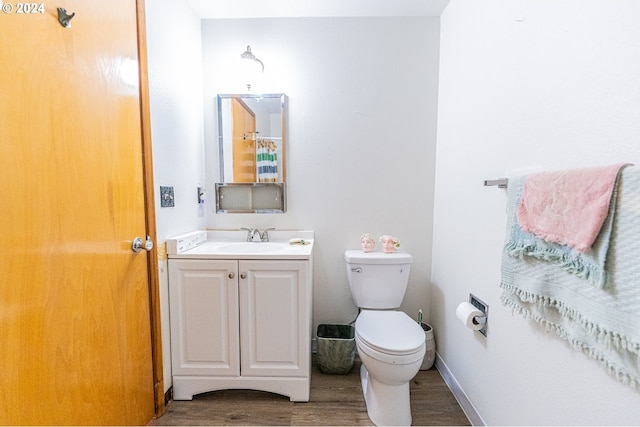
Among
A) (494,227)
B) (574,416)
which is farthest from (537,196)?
(574,416)

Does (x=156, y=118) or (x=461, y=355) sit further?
(x=461, y=355)

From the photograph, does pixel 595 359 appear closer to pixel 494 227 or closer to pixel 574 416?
pixel 574 416

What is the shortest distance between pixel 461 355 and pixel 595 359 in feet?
2.74

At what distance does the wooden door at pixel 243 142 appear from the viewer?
182 cm

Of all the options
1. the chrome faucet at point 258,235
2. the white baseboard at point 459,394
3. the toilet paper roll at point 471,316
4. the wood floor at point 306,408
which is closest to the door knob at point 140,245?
the chrome faucet at point 258,235

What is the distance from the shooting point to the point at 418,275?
188cm

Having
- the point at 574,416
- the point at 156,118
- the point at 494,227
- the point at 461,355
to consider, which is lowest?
the point at 461,355

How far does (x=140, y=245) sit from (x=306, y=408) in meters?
1.20

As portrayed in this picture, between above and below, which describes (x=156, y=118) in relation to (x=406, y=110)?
below

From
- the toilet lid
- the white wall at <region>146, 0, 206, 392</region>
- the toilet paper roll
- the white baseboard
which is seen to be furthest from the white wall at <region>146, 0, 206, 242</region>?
the white baseboard

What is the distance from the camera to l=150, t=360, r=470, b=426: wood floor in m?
1.33

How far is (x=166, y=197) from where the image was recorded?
1.38m

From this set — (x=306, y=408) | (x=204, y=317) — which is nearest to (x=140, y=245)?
(x=204, y=317)

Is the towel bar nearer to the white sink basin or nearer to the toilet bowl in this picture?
the toilet bowl
